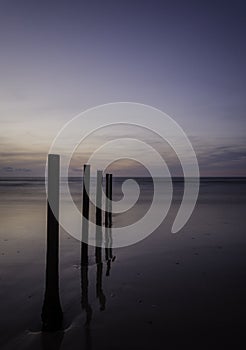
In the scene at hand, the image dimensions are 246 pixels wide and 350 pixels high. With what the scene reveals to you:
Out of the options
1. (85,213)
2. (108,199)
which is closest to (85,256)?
(85,213)

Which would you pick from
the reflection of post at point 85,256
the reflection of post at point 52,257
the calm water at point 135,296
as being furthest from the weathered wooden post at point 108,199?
the reflection of post at point 52,257

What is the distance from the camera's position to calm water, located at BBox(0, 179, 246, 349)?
18.0 ft

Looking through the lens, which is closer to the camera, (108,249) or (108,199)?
(108,249)

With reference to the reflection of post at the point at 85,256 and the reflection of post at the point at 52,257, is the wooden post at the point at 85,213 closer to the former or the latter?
the reflection of post at the point at 85,256

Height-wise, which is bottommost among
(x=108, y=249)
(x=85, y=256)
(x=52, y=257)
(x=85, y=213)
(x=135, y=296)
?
(x=135, y=296)

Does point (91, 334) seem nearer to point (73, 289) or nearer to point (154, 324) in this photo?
point (154, 324)

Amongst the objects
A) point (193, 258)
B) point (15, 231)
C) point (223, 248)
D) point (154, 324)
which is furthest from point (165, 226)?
point (154, 324)

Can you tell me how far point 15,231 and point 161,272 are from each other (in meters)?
8.60

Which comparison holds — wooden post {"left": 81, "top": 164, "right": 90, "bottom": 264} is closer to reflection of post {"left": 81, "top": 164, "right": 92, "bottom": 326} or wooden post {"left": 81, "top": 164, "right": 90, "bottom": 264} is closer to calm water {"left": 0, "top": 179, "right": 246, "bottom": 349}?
reflection of post {"left": 81, "top": 164, "right": 92, "bottom": 326}

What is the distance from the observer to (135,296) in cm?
727

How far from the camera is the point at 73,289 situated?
7742mm

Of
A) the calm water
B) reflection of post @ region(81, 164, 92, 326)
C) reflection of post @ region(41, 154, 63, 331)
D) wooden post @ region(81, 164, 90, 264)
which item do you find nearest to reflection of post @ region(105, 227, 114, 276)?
the calm water

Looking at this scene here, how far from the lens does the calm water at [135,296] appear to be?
548 cm

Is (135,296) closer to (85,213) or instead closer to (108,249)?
(85,213)
